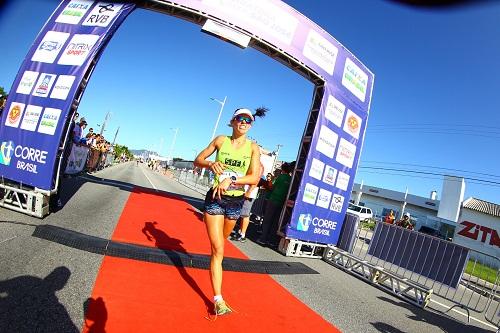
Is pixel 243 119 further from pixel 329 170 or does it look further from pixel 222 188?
pixel 329 170

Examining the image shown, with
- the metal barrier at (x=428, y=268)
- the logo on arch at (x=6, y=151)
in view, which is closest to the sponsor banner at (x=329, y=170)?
the metal barrier at (x=428, y=268)

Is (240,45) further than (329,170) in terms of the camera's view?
No

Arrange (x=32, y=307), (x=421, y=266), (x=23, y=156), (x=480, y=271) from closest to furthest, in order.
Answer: (x=32, y=307) < (x=23, y=156) < (x=421, y=266) < (x=480, y=271)

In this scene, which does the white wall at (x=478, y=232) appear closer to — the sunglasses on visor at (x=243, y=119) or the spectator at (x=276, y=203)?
the spectator at (x=276, y=203)

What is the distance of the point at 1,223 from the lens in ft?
15.6

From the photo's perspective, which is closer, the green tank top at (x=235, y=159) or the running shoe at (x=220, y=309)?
the running shoe at (x=220, y=309)

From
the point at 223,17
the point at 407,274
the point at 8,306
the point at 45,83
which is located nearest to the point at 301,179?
the point at 407,274

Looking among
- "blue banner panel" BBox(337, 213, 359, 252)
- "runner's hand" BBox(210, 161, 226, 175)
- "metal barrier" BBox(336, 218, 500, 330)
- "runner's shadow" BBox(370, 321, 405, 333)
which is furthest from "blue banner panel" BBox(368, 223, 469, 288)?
"runner's hand" BBox(210, 161, 226, 175)

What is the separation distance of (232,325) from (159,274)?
1335mm

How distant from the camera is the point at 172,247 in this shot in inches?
220

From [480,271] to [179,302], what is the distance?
763 centimetres

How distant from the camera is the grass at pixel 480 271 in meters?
7.00

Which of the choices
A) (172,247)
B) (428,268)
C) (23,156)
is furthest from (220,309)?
(428,268)

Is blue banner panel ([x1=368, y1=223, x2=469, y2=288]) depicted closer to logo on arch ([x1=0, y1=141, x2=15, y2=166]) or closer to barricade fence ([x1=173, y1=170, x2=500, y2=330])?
barricade fence ([x1=173, y1=170, x2=500, y2=330])
